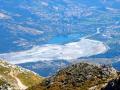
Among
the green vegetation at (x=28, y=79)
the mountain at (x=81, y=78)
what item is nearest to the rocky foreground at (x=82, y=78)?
the mountain at (x=81, y=78)

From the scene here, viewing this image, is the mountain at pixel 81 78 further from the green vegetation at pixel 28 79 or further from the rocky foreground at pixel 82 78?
the green vegetation at pixel 28 79

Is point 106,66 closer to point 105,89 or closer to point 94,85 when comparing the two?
point 94,85

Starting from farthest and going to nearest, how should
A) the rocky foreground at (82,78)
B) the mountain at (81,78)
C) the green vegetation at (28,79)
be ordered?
1. the green vegetation at (28,79)
2. the mountain at (81,78)
3. the rocky foreground at (82,78)

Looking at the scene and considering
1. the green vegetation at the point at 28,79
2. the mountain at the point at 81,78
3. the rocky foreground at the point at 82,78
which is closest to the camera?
the rocky foreground at the point at 82,78

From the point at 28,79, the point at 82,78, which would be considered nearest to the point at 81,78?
the point at 82,78

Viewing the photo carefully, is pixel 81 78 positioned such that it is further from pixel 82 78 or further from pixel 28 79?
pixel 28 79

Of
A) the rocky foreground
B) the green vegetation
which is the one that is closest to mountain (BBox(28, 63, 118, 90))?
the rocky foreground

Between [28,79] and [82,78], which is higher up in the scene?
[82,78]

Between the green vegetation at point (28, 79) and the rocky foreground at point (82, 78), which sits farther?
the green vegetation at point (28, 79)

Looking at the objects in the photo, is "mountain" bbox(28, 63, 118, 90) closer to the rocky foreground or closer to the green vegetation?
the rocky foreground
